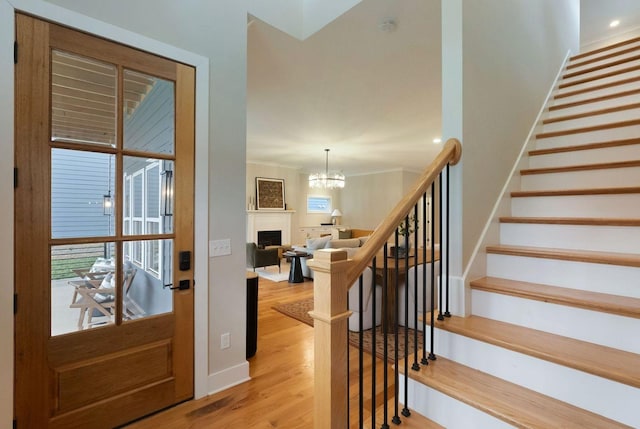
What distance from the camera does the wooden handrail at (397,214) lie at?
44.9 inches

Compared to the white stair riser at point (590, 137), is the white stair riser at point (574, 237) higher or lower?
lower

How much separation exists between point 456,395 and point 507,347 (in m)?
0.32

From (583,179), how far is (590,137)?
1.64ft

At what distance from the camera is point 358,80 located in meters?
3.33

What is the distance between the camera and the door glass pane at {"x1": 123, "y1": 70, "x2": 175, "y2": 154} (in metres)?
1.83

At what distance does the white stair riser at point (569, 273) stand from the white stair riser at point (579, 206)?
500 mm

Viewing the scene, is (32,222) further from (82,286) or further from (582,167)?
(582,167)

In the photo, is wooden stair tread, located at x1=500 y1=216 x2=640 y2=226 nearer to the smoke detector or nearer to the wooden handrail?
the wooden handrail

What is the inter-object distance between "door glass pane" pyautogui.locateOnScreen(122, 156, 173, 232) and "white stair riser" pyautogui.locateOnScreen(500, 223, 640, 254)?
2.23 meters

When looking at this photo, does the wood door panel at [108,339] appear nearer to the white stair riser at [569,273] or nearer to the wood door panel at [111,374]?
the wood door panel at [111,374]

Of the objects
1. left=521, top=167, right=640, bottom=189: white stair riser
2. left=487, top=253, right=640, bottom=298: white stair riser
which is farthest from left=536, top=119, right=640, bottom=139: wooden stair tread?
left=487, top=253, right=640, bottom=298: white stair riser

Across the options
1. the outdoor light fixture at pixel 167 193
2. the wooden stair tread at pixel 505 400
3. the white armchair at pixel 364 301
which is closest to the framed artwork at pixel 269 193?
the white armchair at pixel 364 301

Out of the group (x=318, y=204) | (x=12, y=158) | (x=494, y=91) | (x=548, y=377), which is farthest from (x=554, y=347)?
(x=318, y=204)

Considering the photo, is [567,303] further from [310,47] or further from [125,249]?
[310,47]
